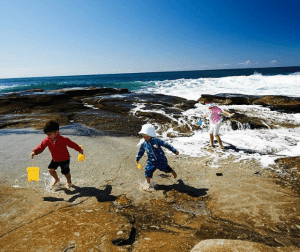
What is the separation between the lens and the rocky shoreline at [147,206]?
2.41 metres

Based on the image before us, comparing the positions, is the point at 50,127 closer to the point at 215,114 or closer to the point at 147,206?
the point at 147,206

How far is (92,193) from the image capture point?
371cm

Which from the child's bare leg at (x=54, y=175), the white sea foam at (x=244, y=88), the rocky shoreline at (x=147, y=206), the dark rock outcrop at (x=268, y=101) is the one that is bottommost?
the rocky shoreline at (x=147, y=206)

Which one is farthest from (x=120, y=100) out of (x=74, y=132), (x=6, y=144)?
(x=6, y=144)

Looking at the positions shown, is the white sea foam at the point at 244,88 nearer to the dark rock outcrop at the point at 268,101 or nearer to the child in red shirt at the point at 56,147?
the dark rock outcrop at the point at 268,101

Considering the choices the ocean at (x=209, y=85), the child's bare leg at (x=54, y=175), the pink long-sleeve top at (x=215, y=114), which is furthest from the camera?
the ocean at (x=209, y=85)

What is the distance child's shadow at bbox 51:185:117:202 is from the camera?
3.52 metres

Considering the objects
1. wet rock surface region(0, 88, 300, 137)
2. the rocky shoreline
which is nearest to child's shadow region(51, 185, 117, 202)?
the rocky shoreline

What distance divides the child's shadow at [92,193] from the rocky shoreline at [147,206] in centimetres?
2

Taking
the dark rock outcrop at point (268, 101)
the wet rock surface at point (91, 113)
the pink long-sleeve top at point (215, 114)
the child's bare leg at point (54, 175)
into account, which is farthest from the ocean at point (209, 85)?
the child's bare leg at point (54, 175)

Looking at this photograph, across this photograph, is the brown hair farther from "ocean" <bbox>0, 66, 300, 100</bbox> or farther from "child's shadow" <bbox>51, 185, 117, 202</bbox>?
"ocean" <bbox>0, 66, 300, 100</bbox>

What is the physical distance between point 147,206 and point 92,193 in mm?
1152

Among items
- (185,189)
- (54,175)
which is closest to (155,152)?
(185,189)

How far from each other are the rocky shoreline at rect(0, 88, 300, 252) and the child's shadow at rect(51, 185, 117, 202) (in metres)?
0.02
